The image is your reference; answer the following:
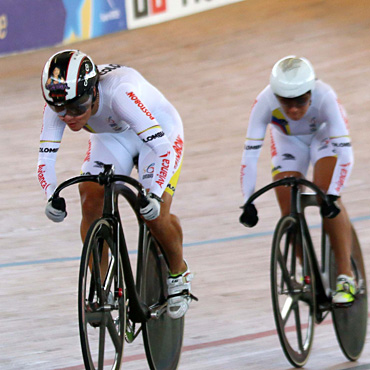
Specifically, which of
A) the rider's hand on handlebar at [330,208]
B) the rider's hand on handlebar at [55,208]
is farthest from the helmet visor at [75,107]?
the rider's hand on handlebar at [330,208]

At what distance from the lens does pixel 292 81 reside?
3238mm

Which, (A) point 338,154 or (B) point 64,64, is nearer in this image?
(B) point 64,64

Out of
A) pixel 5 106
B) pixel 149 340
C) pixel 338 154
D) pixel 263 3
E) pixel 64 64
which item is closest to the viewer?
pixel 64 64

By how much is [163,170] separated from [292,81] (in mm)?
624

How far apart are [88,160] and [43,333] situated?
3.15 ft

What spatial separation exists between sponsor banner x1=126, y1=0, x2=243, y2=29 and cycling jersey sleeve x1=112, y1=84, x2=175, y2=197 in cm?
766

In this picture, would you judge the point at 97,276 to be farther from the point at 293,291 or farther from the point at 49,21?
the point at 49,21

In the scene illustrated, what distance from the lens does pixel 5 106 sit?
9000 mm

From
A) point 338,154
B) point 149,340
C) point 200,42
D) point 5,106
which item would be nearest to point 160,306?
point 149,340

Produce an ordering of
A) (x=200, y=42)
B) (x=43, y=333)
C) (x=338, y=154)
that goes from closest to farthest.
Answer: (x=338, y=154), (x=43, y=333), (x=200, y=42)

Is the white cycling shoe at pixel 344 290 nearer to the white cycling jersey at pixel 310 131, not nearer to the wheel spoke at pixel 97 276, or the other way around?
the white cycling jersey at pixel 310 131

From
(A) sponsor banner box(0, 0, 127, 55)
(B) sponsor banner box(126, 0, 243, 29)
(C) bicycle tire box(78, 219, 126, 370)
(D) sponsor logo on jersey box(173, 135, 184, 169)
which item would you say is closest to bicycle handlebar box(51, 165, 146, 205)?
(C) bicycle tire box(78, 219, 126, 370)

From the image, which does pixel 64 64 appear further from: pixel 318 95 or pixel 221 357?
pixel 221 357

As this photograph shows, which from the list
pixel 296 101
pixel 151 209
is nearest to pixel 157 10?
pixel 296 101
